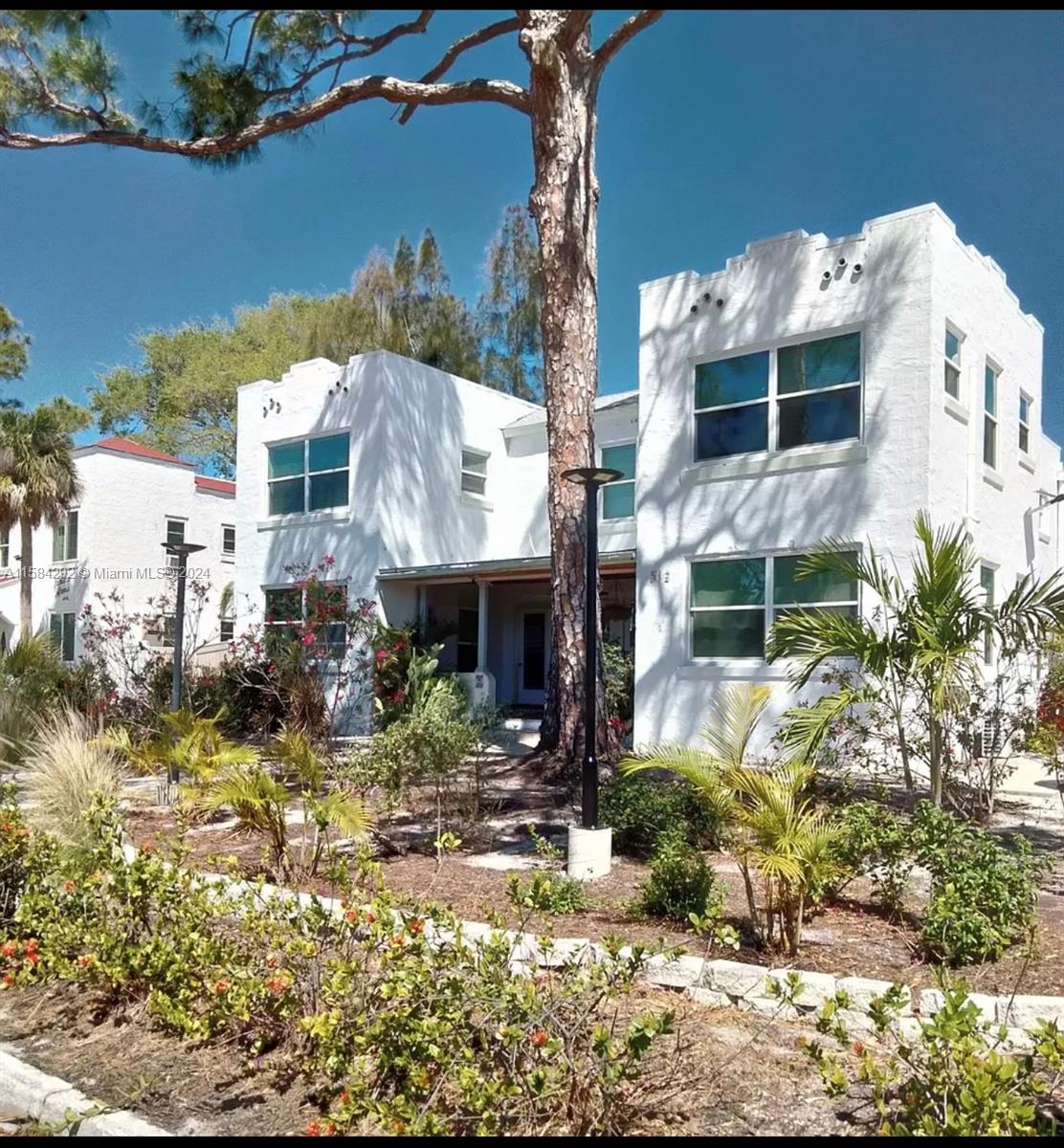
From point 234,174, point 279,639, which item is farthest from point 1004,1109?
point 279,639

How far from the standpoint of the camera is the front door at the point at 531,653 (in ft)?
69.7

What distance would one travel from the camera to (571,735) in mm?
11508

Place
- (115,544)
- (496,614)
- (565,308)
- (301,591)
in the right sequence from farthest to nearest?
1. (115,544)
2. (496,614)
3. (301,591)
4. (565,308)

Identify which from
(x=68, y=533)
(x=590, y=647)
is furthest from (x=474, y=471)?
(x=68, y=533)

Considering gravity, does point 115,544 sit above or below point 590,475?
above

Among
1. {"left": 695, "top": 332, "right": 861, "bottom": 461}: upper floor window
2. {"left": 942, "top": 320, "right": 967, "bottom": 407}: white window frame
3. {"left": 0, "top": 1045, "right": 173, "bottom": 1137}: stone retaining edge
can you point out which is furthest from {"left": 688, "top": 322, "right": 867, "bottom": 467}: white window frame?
{"left": 0, "top": 1045, "right": 173, "bottom": 1137}: stone retaining edge

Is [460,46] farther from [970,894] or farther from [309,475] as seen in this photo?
[970,894]

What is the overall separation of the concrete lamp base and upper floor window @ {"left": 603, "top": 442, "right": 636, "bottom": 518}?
438 inches

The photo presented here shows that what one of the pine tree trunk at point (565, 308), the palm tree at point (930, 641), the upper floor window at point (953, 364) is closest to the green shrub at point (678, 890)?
the palm tree at point (930, 641)

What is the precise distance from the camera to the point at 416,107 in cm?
1319

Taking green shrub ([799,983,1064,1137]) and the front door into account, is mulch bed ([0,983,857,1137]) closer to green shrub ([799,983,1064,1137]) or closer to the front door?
green shrub ([799,983,1064,1137])

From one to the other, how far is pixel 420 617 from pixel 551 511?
6650mm

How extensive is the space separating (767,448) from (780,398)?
0.66 metres

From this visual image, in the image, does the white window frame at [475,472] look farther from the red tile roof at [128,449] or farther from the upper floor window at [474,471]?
the red tile roof at [128,449]
